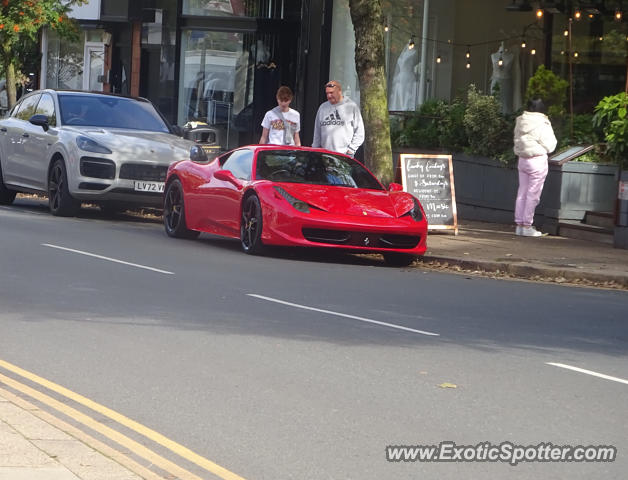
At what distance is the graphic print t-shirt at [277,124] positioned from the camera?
19.5m

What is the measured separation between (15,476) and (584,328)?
6347 millimetres

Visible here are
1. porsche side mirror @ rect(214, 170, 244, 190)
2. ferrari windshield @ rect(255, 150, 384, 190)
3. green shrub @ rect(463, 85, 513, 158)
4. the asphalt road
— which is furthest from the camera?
green shrub @ rect(463, 85, 513, 158)

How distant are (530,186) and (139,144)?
5.49 m

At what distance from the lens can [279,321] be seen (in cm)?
1023

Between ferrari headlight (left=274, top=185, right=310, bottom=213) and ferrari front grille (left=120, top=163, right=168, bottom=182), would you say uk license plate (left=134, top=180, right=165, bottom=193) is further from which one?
ferrari headlight (left=274, top=185, right=310, bottom=213)

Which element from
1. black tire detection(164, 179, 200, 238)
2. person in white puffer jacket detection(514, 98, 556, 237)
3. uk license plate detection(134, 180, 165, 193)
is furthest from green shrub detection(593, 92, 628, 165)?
uk license plate detection(134, 180, 165, 193)

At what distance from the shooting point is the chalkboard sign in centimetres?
1838

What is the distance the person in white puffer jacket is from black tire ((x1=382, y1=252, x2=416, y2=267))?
11.8ft

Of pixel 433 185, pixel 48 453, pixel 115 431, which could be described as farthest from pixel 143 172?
pixel 48 453

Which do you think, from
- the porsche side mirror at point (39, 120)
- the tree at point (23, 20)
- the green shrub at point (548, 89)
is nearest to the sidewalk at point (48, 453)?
the porsche side mirror at point (39, 120)

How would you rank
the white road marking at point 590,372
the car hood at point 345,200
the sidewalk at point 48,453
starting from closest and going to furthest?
1. the sidewalk at point 48,453
2. the white road marking at point 590,372
3. the car hood at point 345,200

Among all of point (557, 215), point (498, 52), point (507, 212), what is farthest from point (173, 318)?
point (498, 52)

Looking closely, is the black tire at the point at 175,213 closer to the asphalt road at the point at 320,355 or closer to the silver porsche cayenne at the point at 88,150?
the silver porsche cayenne at the point at 88,150

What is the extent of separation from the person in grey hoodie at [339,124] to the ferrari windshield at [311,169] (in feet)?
6.80
